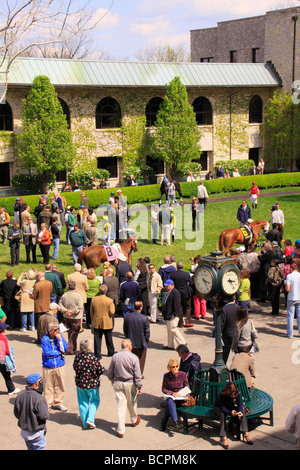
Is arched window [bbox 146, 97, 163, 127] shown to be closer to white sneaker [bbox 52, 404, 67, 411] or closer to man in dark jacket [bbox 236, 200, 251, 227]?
man in dark jacket [bbox 236, 200, 251, 227]

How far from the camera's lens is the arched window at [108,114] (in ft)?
124

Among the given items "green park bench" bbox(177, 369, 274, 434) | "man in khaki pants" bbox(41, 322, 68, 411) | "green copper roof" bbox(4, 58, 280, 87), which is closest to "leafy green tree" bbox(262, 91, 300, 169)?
"green copper roof" bbox(4, 58, 280, 87)

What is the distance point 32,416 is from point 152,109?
33793mm

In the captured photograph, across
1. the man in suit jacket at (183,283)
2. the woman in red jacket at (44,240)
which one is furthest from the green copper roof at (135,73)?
the man in suit jacket at (183,283)

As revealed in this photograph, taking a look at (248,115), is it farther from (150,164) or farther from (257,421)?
(257,421)

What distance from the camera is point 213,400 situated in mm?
9297

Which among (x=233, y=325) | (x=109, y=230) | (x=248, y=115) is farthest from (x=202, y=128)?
(x=233, y=325)

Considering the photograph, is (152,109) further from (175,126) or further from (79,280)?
(79,280)

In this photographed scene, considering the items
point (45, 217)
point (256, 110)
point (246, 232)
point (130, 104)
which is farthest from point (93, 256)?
point (256, 110)

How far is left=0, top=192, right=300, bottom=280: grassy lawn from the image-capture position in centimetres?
1994

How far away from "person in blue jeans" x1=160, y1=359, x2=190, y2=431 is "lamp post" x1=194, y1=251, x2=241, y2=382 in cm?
57

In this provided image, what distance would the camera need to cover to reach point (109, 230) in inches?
788

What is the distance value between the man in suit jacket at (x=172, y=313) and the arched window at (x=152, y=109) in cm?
2849

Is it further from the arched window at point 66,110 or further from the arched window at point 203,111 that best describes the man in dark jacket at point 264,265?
the arched window at point 203,111
